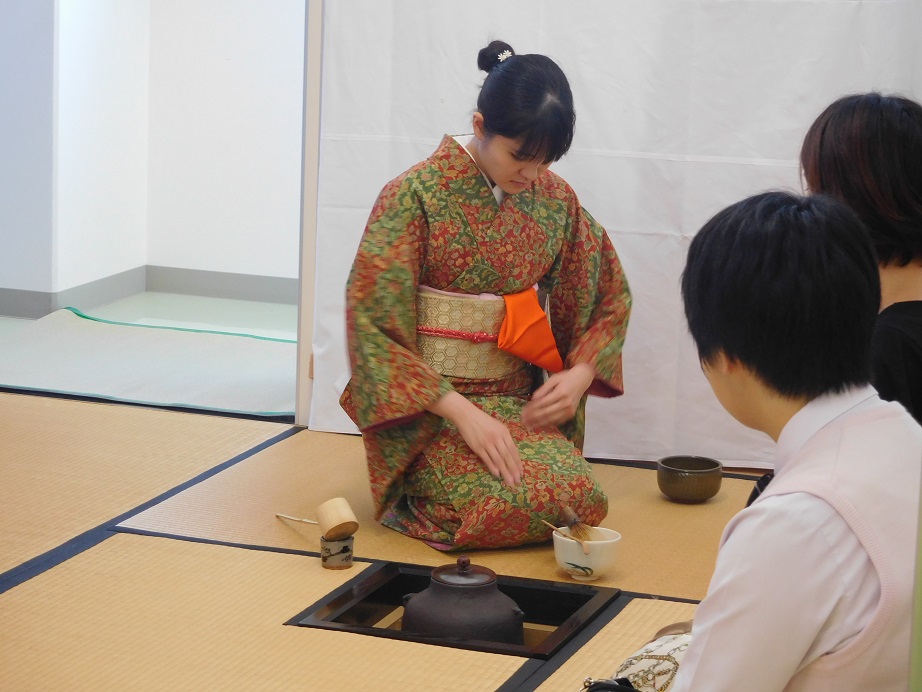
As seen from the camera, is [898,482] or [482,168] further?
[482,168]

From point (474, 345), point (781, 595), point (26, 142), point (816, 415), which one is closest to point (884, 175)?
point (816, 415)

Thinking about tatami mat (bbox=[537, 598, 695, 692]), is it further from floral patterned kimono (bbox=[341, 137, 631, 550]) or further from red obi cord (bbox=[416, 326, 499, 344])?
red obi cord (bbox=[416, 326, 499, 344])

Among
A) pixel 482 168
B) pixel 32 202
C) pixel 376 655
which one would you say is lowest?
pixel 376 655

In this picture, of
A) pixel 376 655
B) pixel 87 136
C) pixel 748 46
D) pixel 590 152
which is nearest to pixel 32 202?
pixel 87 136

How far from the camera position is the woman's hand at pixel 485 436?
282 centimetres

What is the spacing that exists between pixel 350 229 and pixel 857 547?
9.34 feet

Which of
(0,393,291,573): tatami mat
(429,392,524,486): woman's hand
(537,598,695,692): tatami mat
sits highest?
(429,392,524,486): woman's hand

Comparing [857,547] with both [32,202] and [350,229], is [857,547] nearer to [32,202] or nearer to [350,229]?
[350,229]

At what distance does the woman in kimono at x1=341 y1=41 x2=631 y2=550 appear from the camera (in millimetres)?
2824

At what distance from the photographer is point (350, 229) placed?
3738 millimetres

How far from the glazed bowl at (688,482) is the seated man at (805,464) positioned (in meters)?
2.03

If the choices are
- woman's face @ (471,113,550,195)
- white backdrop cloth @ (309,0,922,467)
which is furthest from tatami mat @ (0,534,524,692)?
white backdrop cloth @ (309,0,922,467)

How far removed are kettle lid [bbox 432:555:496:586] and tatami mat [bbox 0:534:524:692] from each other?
0.14 meters

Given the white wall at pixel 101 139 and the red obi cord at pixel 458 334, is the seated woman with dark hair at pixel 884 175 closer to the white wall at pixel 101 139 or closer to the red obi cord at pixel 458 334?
the red obi cord at pixel 458 334
